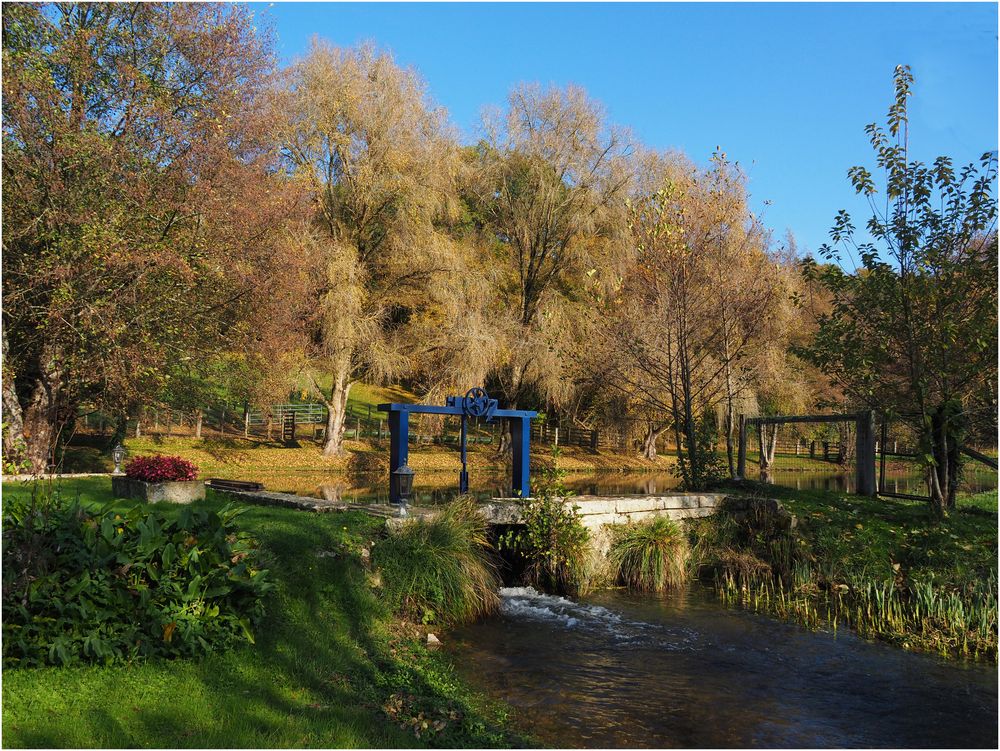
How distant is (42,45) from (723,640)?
1814cm

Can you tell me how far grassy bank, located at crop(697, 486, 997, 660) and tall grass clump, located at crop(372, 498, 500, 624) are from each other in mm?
3940

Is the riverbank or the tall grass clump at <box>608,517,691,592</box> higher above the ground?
the riverbank

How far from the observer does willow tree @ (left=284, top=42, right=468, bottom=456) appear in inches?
1017

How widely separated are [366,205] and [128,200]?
12771mm

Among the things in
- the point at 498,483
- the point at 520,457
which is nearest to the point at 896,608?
the point at 520,457

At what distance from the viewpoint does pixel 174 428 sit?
1179 inches

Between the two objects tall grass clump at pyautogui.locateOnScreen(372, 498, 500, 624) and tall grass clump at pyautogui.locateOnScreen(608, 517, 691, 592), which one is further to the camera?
tall grass clump at pyautogui.locateOnScreen(608, 517, 691, 592)

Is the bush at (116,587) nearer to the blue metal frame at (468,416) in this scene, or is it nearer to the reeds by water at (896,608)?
the blue metal frame at (468,416)

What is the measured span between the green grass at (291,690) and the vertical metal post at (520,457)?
4734mm

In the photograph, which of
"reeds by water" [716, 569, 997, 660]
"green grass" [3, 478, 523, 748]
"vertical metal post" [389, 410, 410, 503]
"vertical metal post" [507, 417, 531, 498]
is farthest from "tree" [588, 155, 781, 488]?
"green grass" [3, 478, 523, 748]

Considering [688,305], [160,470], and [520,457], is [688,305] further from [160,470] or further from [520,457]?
[160,470]

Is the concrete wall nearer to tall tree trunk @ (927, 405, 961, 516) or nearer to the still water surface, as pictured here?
tall tree trunk @ (927, 405, 961, 516)

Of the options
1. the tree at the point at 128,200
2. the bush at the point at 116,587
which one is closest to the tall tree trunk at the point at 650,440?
the tree at the point at 128,200

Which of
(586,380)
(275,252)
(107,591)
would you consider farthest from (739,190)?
(107,591)
